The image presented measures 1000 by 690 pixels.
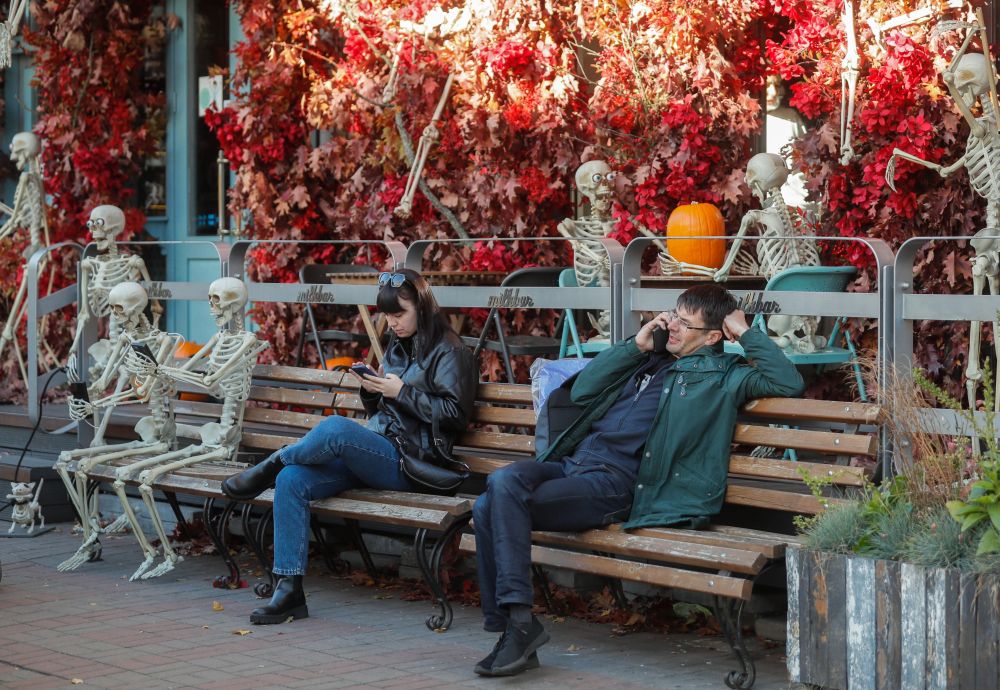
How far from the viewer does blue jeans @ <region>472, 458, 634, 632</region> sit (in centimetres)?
566

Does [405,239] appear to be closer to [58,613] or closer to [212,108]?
[212,108]

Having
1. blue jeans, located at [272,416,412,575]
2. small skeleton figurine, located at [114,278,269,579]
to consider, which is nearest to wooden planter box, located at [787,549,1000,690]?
blue jeans, located at [272,416,412,575]

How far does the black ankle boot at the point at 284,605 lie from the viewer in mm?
6449

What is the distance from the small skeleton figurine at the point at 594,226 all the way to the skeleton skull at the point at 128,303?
232cm

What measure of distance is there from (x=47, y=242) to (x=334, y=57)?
2648mm

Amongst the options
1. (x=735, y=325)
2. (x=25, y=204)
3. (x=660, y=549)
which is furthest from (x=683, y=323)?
(x=25, y=204)

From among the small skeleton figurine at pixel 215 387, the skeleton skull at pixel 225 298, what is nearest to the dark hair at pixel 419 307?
the small skeleton figurine at pixel 215 387

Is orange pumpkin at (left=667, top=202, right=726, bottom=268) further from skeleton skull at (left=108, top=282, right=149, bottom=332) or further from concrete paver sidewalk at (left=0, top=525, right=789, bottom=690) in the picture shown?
skeleton skull at (left=108, top=282, right=149, bottom=332)

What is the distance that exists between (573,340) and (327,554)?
65.3 inches

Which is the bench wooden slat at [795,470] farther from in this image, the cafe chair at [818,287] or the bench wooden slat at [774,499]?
the cafe chair at [818,287]

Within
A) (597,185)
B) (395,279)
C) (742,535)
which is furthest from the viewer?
(597,185)

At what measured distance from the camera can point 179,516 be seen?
26.9 ft

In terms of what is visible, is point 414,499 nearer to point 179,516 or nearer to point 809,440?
point 809,440

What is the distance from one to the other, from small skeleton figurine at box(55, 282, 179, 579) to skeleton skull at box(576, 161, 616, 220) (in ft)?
8.26
